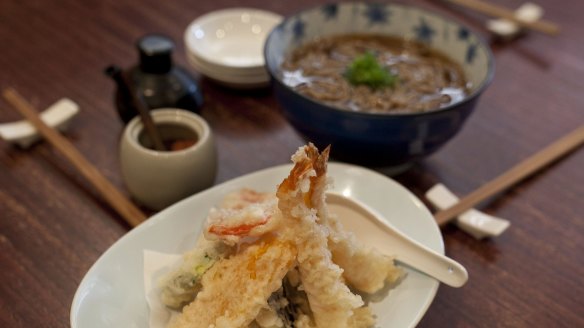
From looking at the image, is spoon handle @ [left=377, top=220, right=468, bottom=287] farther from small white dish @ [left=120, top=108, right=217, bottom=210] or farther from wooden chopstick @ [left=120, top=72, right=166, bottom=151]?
wooden chopstick @ [left=120, top=72, right=166, bottom=151]

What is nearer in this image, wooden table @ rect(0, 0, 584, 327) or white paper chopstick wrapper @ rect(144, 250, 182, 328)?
white paper chopstick wrapper @ rect(144, 250, 182, 328)

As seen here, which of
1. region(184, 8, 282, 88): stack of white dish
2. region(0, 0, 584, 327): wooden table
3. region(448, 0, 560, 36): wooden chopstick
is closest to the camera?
region(0, 0, 584, 327): wooden table

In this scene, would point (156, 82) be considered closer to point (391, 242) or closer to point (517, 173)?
point (391, 242)

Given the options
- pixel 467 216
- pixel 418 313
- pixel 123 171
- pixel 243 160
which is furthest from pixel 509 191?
pixel 123 171

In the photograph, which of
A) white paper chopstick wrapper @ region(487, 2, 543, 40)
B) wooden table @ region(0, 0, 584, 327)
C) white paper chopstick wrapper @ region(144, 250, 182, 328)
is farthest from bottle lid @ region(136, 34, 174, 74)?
white paper chopstick wrapper @ region(487, 2, 543, 40)

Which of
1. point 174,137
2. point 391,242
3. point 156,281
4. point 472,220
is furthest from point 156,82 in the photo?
point 472,220

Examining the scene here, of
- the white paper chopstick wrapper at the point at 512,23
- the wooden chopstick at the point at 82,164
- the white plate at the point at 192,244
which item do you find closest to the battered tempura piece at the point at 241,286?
the white plate at the point at 192,244

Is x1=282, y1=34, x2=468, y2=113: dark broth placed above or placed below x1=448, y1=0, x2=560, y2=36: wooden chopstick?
above

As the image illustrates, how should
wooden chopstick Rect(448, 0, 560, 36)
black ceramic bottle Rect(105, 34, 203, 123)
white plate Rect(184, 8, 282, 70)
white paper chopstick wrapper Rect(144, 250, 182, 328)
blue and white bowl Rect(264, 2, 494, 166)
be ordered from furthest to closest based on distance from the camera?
wooden chopstick Rect(448, 0, 560, 36) → white plate Rect(184, 8, 282, 70) → black ceramic bottle Rect(105, 34, 203, 123) → blue and white bowl Rect(264, 2, 494, 166) → white paper chopstick wrapper Rect(144, 250, 182, 328)
